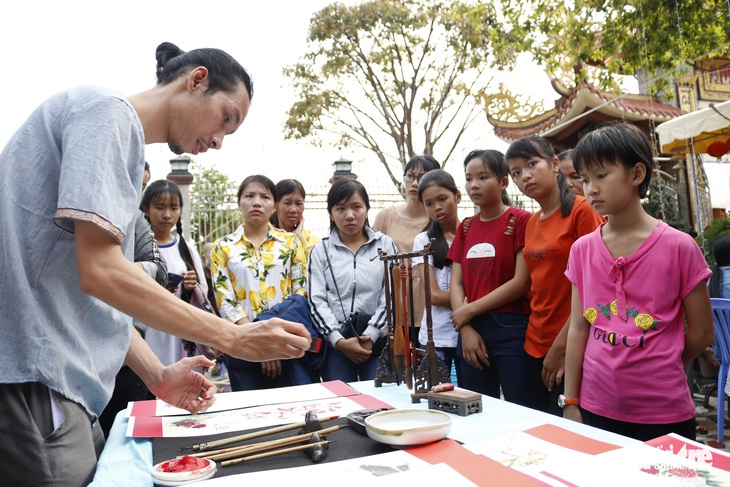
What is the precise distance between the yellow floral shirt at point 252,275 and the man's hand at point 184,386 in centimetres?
139

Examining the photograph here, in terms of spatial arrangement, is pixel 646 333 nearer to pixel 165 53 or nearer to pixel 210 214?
pixel 165 53

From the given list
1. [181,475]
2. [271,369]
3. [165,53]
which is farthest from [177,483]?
[271,369]

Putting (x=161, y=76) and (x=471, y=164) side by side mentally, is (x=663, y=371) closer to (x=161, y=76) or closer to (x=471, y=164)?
(x=471, y=164)

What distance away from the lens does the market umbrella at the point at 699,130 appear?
605 centimetres

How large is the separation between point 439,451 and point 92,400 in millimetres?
789

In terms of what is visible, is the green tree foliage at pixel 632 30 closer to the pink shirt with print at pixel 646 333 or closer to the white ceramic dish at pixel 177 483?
the pink shirt with print at pixel 646 333

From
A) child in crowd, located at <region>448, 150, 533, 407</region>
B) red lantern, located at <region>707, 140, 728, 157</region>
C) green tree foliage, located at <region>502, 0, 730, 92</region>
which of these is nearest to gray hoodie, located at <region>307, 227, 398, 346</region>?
child in crowd, located at <region>448, 150, 533, 407</region>

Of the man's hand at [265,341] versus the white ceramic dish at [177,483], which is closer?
the white ceramic dish at [177,483]

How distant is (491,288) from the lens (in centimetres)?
250

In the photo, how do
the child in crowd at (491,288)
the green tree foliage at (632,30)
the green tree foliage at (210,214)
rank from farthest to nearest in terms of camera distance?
the green tree foliage at (210,214), the green tree foliage at (632,30), the child in crowd at (491,288)

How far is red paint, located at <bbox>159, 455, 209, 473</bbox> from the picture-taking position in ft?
3.59

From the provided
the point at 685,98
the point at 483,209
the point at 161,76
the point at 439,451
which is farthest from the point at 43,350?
the point at 685,98

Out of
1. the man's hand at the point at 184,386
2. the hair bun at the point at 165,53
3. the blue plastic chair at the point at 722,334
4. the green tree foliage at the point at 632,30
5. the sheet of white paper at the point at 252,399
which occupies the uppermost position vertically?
the green tree foliage at the point at 632,30

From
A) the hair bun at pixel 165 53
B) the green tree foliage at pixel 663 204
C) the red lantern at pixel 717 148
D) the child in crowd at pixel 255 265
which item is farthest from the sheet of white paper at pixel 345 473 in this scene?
the green tree foliage at pixel 663 204
